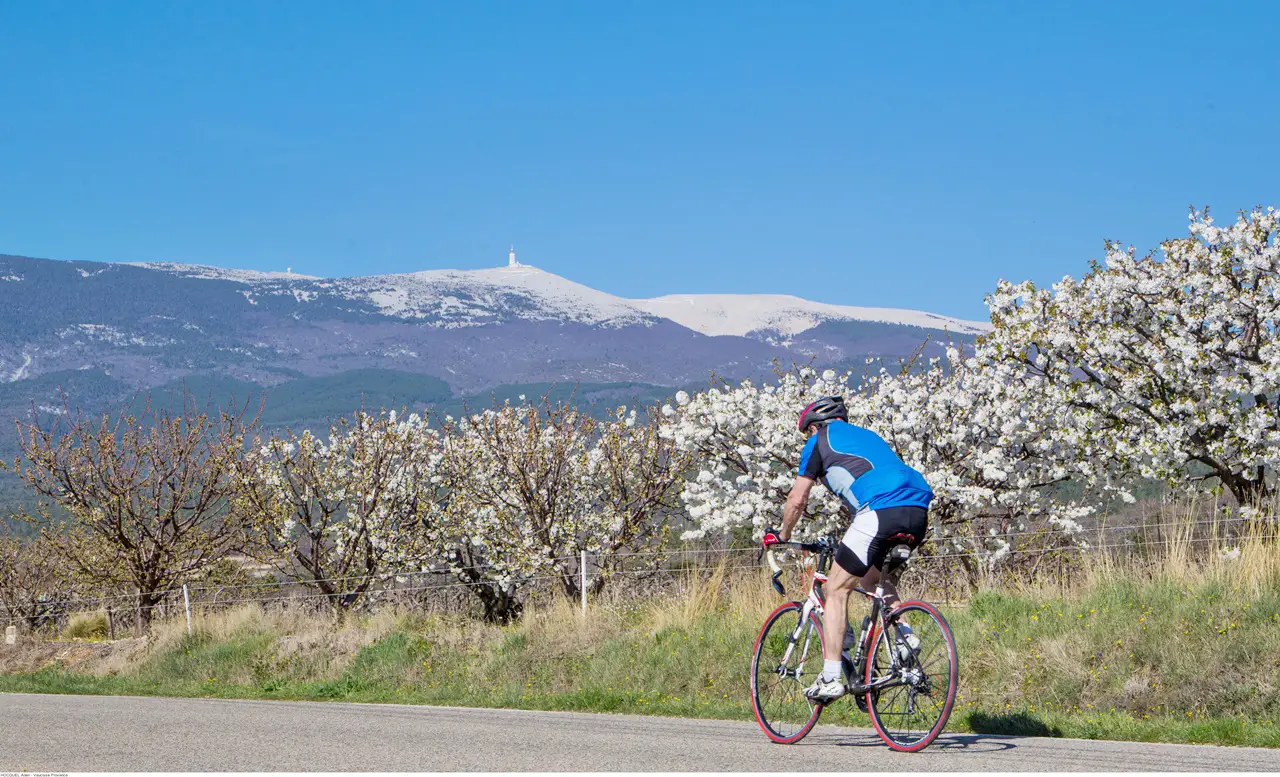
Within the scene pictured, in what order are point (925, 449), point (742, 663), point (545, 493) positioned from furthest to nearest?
point (545, 493) < point (925, 449) < point (742, 663)

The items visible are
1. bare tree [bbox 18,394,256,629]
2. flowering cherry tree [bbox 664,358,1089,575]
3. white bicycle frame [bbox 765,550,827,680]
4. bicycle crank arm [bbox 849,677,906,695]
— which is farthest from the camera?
bare tree [bbox 18,394,256,629]

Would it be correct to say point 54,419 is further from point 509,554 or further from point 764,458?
point 764,458

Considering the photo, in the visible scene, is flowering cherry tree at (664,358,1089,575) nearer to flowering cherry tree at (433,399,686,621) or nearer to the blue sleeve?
flowering cherry tree at (433,399,686,621)

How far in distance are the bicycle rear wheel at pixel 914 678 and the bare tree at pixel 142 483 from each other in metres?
19.3

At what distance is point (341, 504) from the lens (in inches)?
1057

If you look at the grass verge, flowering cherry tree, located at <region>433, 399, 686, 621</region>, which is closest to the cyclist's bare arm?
the grass verge

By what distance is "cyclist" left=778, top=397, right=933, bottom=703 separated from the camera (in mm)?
7652

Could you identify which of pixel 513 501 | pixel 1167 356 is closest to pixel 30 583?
pixel 513 501

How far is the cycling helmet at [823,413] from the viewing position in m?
8.04

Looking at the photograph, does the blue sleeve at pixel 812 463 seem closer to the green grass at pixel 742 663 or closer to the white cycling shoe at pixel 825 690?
the white cycling shoe at pixel 825 690

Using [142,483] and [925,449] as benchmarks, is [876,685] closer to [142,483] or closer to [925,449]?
[925,449]

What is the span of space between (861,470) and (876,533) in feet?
1.22

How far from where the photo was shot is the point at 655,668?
480 inches

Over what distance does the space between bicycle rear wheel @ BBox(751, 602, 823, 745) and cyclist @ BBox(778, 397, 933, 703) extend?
13.8 inches
